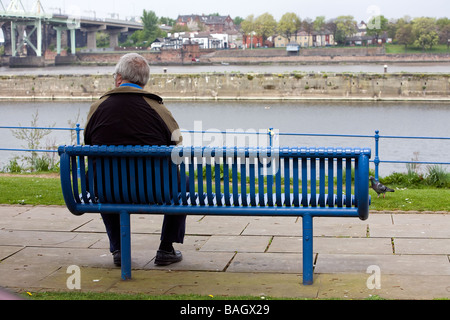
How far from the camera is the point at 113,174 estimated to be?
176 inches

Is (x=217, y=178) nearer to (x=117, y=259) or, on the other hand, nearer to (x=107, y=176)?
(x=107, y=176)

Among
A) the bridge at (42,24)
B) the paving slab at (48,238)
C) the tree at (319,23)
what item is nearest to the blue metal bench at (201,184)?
the paving slab at (48,238)

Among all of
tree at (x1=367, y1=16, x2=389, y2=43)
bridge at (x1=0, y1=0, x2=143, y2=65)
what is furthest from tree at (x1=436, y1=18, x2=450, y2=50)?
bridge at (x1=0, y1=0, x2=143, y2=65)

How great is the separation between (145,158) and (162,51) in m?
130

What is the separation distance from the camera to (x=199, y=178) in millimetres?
4391

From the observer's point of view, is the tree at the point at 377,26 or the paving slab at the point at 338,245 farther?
the tree at the point at 377,26

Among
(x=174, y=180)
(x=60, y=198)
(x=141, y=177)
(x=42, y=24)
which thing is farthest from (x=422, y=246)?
(x=42, y=24)

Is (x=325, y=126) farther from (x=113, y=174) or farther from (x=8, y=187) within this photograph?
(x=113, y=174)

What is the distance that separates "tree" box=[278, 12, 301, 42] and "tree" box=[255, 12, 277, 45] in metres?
2.27

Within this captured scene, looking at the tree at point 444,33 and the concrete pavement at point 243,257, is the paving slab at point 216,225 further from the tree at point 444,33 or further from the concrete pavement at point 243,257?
the tree at point 444,33

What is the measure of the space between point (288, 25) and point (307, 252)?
534 ft

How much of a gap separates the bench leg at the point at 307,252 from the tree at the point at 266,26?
165 meters

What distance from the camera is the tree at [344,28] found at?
489ft

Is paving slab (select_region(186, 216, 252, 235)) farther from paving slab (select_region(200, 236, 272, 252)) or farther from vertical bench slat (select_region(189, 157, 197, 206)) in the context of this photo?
vertical bench slat (select_region(189, 157, 197, 206))
